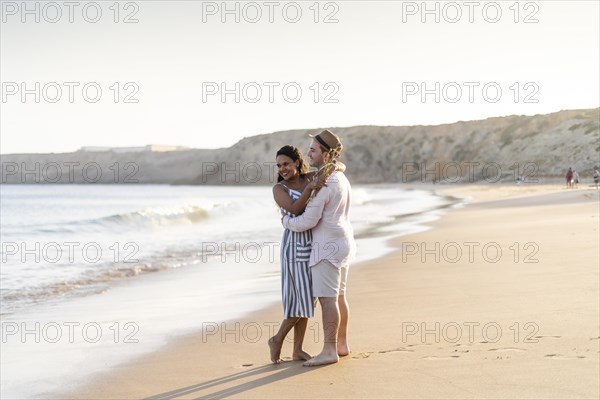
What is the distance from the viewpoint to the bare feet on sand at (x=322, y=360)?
5.16 metres

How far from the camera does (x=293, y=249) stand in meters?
5.30

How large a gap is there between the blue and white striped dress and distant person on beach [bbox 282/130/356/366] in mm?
65

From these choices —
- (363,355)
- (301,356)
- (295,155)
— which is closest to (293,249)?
(295,155)

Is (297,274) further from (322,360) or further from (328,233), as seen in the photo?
(322,360)

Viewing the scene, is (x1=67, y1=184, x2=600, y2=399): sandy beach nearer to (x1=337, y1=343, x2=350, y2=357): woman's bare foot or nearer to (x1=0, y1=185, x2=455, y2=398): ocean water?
(x1=337, y1=343, x2=350, y2=357): woman's bare foot

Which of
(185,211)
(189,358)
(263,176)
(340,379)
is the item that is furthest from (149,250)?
(263,176)

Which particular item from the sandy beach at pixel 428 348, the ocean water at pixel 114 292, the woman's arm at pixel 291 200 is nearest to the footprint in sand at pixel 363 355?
the sandy beach at pixel 428 348

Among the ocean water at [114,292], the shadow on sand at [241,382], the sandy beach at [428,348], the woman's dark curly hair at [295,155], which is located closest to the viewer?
the sandy beach at [428,348]

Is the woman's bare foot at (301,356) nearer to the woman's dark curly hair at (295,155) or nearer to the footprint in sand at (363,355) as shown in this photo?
the footprint in sand at (363,355)

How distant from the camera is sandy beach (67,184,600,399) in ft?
14.5

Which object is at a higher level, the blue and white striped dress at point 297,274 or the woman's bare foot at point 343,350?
the blue and white striped dress at point 297,274

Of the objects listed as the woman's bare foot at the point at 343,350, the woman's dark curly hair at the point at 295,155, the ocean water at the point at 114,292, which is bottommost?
the ocean water at the point at 114,292

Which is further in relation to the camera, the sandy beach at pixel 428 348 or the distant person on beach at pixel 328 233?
the distant person on beach at pixel 328 233

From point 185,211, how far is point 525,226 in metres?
18.8
